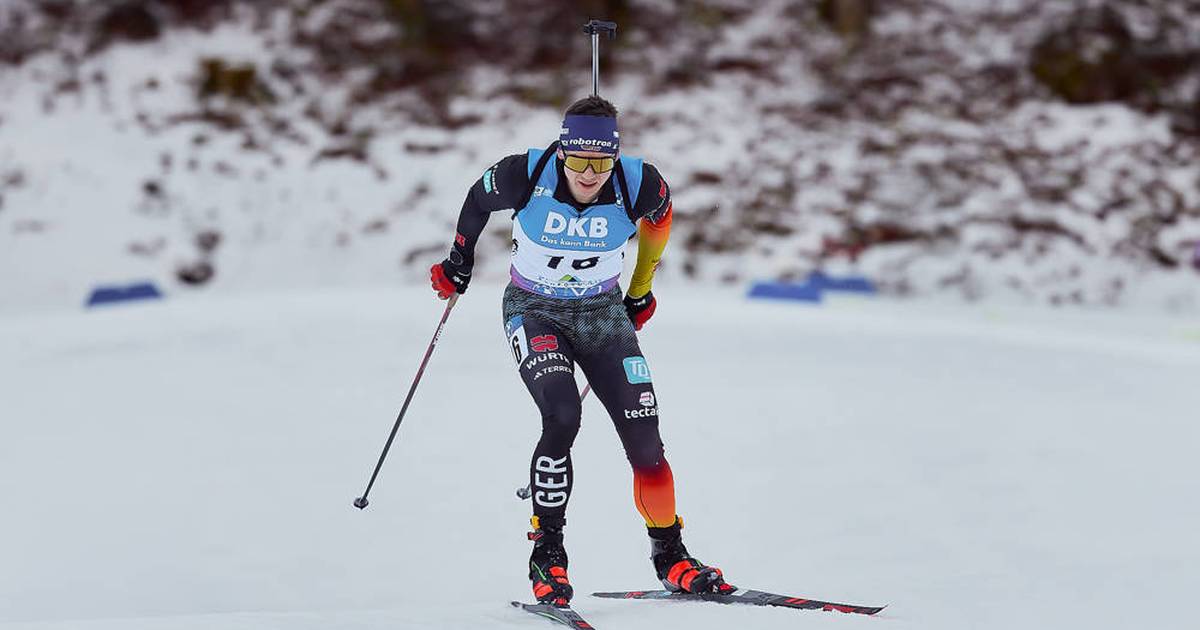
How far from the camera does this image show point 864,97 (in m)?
14.5

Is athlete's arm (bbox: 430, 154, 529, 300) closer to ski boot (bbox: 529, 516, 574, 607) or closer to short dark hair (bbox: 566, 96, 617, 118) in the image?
short dark hair (bbox: 566, 96, 617, 118)

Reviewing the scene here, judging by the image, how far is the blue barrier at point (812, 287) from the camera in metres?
10.6

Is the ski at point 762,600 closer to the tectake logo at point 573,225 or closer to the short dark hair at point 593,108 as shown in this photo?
the tectake logo at point 573,225

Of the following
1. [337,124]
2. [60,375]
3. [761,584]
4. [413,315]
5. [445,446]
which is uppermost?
[337,124]

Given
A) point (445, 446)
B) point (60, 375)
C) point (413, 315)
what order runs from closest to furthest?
point (445, 446) < point (60, 375) < point (413, 315)

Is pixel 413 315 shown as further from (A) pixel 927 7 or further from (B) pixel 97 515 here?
(A) pixel 927 7

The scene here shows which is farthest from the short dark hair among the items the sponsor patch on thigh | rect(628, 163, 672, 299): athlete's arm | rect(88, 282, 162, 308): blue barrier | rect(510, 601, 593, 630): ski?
rect(88, 282, 162, 308): blue barrier

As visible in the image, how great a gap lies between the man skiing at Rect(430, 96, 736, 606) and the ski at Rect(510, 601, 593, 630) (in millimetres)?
41

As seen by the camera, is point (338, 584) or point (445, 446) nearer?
point (338, 584)

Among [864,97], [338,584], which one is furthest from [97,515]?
[864,97]

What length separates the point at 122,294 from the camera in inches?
426

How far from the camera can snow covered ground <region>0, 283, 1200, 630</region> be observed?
15.0ft

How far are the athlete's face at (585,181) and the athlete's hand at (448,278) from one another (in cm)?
62

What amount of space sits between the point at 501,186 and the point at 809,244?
8484 millimetres
